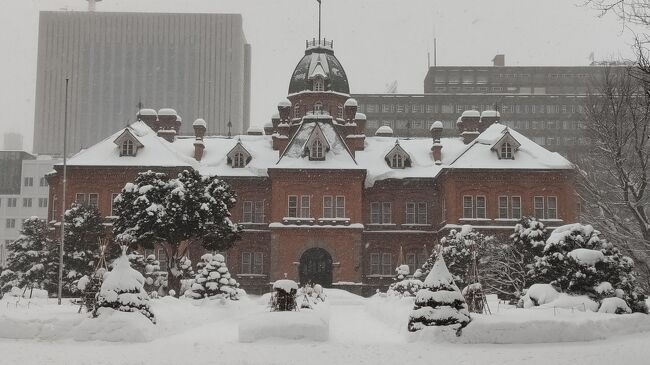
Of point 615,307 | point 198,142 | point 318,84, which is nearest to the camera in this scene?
point 615,307

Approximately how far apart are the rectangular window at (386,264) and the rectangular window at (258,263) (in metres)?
8.41

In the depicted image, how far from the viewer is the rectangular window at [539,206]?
155ft

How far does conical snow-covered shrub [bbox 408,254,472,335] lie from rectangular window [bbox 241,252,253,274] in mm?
30736

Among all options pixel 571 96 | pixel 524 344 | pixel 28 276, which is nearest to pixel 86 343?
pixel 524 344

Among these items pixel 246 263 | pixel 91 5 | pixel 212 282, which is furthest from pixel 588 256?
pixel 91 5

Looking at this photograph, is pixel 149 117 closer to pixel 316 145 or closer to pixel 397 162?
pixel 316 145

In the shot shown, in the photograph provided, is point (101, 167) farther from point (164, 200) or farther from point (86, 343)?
point (86, 343)

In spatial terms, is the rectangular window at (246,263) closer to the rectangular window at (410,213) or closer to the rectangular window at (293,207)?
the rectangular window at (293,207)

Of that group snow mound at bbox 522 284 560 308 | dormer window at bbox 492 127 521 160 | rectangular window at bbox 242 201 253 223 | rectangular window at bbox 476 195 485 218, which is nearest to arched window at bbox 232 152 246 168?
rectangular window at bbox 242 201 253 223

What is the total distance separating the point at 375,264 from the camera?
5025 cm

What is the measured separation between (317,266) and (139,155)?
46.9 ft

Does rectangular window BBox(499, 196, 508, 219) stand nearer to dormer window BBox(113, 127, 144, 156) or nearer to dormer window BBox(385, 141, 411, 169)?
dormer window BBox(385, 141, 411, 169)

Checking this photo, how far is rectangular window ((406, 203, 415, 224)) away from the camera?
51.1 m

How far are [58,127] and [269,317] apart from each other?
13726 cm
